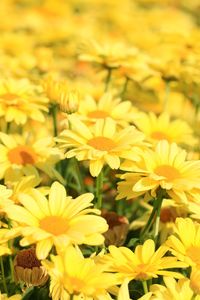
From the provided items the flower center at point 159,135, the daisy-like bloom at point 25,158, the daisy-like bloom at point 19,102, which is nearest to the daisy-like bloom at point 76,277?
the daisy-like bloom at point 25,158

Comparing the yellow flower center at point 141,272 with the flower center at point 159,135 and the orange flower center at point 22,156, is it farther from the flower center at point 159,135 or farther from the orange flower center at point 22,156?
the flower center at point 159,135

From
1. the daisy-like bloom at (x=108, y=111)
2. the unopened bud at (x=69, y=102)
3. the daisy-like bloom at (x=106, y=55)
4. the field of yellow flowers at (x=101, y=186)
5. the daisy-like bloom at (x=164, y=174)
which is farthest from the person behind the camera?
the daisy-like bloom at (x=106, y=55)

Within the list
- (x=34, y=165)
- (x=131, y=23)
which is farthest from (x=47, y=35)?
(x=34, y=165)

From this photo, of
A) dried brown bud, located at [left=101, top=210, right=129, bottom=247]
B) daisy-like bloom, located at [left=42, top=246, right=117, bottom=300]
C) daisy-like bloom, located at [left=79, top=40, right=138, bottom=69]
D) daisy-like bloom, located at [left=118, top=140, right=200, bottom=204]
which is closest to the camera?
daisy-like bloom, located at [left=42, top=246, right=117, bottom=300]

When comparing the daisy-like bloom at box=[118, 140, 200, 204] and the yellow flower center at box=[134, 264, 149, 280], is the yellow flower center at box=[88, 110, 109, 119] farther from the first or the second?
the yellow flower center at box=[134, 264, 149, 280]

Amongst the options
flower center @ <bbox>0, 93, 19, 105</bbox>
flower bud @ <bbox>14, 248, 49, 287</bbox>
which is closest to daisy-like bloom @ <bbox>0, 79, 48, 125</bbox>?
flower center @ <bbox>0, 93, 19, 105</bbox>

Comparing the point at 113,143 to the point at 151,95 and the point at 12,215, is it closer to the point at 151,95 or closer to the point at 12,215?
the point at 12,215
